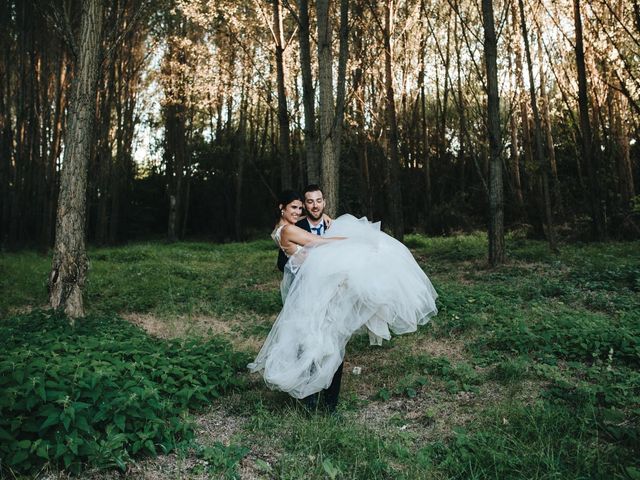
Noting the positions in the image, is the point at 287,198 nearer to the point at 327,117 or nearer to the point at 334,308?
the point at 334,308

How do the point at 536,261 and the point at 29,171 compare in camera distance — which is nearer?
the point at 536,261

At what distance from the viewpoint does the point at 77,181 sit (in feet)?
22.7

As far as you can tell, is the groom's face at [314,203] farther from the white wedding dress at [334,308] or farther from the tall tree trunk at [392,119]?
the tall tree trunk at [392,119]

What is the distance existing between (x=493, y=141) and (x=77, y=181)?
27.2 ft

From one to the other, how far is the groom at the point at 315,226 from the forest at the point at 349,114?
3968mm

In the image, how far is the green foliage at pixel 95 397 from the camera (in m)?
3.13

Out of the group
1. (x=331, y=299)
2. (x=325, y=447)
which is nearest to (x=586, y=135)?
(x=331, y=299)

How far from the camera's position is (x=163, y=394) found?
14.4ft

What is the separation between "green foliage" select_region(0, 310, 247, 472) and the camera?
10.3 feet

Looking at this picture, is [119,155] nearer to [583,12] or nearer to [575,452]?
[583,12]

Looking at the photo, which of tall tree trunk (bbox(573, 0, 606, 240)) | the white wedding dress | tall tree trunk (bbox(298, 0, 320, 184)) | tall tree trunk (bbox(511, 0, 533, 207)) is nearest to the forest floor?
the white wedding dress

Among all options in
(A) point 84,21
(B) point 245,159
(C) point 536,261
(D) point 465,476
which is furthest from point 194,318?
(B) point 245,159

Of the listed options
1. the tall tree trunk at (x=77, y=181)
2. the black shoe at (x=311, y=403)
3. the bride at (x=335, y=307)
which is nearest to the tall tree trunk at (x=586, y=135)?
the bride at (x=335, y=307)

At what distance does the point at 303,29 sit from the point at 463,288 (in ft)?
20.0
